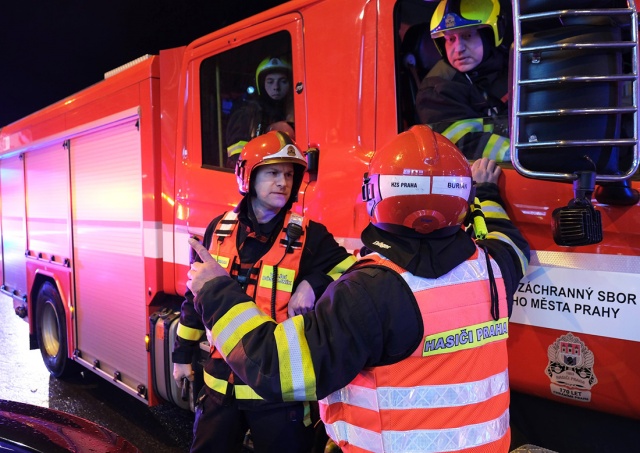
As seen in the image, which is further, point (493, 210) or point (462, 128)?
point (462, 128)

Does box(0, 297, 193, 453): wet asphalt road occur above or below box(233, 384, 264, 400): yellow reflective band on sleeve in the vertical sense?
below

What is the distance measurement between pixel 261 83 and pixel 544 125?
179 centimetres

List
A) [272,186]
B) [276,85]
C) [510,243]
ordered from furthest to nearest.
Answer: [276,85] → [272,186] → [510,243]

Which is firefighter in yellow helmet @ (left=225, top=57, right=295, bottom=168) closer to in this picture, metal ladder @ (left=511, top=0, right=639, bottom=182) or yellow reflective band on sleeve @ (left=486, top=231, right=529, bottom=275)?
yellow reflective band on sleeve @ (left=486, top=231, right=529, bottom=275)

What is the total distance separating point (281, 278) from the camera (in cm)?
219

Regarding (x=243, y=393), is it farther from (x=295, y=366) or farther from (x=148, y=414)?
(x=148, y=414)

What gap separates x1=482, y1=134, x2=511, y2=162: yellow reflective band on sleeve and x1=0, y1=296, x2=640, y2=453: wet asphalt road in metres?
0.88

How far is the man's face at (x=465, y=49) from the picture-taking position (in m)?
2.12

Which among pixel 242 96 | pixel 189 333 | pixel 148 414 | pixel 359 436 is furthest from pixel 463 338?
pixel 148 414

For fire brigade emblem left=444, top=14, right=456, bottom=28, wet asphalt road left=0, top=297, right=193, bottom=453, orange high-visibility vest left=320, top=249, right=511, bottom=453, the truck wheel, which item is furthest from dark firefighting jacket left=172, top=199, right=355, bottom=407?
the truck wheel

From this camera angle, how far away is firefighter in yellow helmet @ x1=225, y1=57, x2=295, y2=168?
277 cm

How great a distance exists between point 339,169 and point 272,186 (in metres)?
0.31

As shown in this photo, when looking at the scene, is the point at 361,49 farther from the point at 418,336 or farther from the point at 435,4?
the point at 418,336

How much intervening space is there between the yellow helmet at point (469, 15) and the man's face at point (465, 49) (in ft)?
0.26
